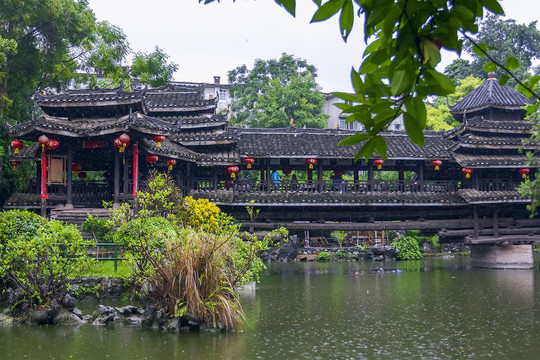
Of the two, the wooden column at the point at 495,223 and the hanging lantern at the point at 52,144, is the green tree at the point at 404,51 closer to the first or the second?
the hanging lantern at the point at 52,144

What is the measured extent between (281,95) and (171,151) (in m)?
18.0

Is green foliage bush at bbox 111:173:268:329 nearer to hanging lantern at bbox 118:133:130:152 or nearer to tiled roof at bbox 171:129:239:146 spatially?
hanging lantern at bbox 118:133:130:152

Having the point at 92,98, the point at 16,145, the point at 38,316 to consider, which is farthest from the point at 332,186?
the point at 38,316

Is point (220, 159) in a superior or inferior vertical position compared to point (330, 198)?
superior

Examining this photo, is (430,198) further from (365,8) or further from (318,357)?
(365,8)

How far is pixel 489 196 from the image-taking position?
2083 centimetres

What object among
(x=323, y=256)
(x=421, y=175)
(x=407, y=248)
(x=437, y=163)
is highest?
(x=437, y=163)

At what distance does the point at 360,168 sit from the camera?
2211cm

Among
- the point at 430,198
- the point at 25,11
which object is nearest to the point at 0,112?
the point at 25,11

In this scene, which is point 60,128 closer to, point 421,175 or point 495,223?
point 421,175

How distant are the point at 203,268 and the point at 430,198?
13763mm

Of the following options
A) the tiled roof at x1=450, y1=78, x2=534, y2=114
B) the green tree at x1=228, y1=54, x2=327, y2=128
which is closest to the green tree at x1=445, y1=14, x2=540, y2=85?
the green tree at x1=228, y1=54, x2=327, y2=128

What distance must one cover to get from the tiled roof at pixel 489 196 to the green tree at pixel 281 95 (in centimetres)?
1510

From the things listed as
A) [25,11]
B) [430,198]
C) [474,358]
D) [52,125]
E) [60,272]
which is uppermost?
[25,11]
